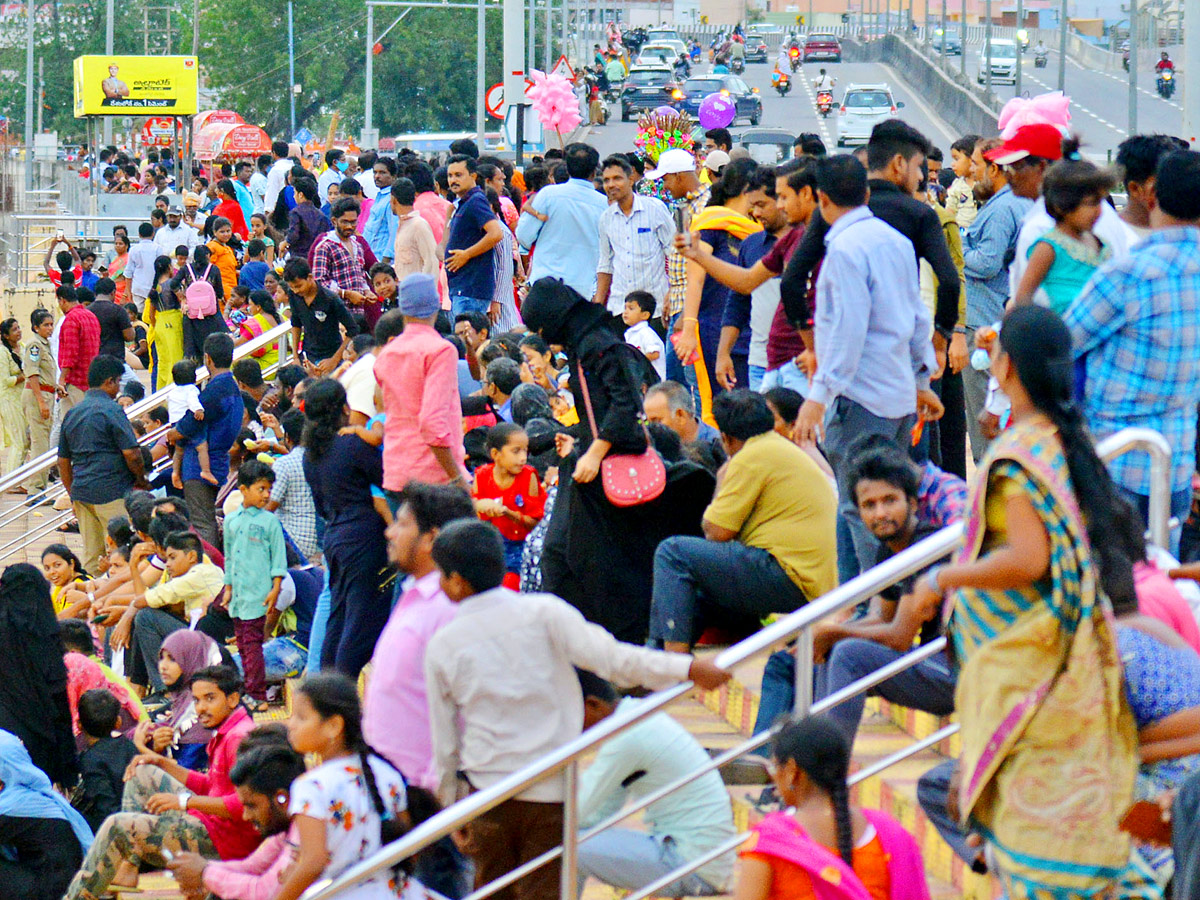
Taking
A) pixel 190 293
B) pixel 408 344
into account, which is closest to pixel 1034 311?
pixel 408 344

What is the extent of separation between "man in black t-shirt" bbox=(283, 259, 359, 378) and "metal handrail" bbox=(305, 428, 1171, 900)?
713 cm

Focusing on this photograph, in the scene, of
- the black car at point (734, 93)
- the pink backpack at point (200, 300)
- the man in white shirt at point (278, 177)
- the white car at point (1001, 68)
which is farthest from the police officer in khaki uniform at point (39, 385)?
the white car at point (1001, 68)

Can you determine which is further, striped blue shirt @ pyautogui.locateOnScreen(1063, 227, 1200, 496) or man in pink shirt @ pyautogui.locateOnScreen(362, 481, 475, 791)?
man in pink shirt @ pyautogui.locateOnScreen(362, 481, 475, 791)

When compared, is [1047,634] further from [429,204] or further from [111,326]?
[111,326]

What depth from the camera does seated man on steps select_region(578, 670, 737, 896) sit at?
5008 millimetres

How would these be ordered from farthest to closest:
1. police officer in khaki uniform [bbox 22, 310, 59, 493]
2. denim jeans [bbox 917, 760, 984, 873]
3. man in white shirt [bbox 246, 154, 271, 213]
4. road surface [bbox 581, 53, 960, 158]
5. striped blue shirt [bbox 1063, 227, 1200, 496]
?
road surface [bbox 581, 53, 960, 158]
man in white shirt [bbox 246, 154, 271, 213]
police officer in khaki uniform [bbox 22, 310, 59, 493]
striped blue shirt [bbox 1063, 227, 1200, 496]
denim jeans [bbox 917, 760, 984, 873]

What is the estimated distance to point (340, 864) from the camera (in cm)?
469

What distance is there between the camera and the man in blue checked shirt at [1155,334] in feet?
15.5

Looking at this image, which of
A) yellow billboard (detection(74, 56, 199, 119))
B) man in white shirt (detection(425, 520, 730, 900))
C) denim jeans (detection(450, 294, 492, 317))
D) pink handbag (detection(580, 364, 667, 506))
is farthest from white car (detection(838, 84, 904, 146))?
man in white shirt (detection(425, 520, 730, 900))

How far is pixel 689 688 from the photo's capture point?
14.0 ft

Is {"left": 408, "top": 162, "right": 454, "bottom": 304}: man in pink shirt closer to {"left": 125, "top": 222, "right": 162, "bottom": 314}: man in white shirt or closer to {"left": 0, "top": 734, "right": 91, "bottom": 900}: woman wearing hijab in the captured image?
{"left": 0, "top": 734, "right": 91, "bottom": 900}: woman wearing hijab

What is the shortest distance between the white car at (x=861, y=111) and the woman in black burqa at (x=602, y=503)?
36522 millimetres

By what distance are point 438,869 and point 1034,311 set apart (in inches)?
106

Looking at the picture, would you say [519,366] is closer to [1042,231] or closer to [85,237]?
[1042,231]
